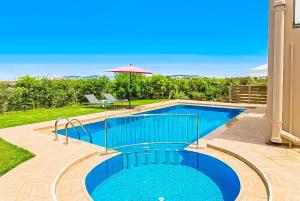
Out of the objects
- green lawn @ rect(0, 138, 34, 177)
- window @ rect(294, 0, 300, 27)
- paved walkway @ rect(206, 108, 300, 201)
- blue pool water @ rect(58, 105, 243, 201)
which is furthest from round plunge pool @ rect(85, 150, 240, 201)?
window @ rect(294, 0, 300, 27)

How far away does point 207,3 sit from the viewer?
31156mm

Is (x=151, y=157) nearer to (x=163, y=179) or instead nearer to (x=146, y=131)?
(x=163, y=179)

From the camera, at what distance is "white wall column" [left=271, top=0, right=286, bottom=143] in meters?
7.10

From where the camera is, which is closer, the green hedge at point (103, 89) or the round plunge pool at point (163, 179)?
the round plunge pool at point (163, 179)

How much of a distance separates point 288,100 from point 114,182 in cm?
530

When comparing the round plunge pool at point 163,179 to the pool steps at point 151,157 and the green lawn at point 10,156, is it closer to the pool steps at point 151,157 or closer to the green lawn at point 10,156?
the pool steps at point 151,157

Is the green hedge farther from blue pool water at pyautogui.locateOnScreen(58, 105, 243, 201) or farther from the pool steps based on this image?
the pool steps

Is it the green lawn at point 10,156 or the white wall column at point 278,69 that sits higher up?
the white wall column at point 278,69

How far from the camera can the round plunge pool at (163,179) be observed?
5.20 meters

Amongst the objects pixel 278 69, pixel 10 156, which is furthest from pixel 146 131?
pixel 278 69

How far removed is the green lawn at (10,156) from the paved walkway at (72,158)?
194 millimetres

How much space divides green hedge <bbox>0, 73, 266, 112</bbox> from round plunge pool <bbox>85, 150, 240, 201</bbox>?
10.3 m

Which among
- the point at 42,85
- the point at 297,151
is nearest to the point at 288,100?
the point at 297,151

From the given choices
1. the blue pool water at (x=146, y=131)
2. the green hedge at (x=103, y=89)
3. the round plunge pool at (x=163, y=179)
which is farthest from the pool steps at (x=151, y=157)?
the green hedge at (x=103, y=89)
